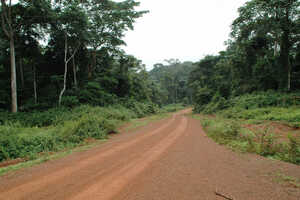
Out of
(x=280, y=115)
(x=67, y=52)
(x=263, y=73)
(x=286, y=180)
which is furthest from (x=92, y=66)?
(x=286, y=180)

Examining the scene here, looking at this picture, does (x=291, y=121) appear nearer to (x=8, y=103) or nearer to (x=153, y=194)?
(x=153, y=194)

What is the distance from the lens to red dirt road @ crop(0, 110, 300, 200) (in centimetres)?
287

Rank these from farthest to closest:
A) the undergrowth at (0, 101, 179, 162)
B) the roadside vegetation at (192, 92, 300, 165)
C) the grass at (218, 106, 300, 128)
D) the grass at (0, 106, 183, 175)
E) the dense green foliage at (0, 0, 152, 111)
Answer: the dense green foliage at (0, 0, 152, 111)
the grass at (218, 106, 300, 128)
the undergrowth at (0, 101, 179, 162)
the grass at (0, 106, 183, 175)
the roadside vegetation at (192, 92, 300, 165)

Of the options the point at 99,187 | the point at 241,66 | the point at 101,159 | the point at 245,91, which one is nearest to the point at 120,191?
the point at 99,187

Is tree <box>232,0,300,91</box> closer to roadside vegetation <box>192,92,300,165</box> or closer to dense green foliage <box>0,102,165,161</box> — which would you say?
roadside vegetation <box>192,92,300,165</box>

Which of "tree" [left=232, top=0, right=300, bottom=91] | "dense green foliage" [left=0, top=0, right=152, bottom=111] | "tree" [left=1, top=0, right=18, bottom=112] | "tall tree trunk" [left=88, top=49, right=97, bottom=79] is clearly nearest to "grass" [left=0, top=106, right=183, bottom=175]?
"tree" [left=1, top=0, right=18, bottom=112]

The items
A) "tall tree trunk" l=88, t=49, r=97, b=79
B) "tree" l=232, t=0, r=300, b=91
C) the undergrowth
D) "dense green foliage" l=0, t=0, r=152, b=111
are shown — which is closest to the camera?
the undergrowth

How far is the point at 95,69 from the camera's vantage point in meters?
28.3

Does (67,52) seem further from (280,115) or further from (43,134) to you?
(280,115)

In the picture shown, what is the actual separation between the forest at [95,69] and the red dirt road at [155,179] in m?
3.55

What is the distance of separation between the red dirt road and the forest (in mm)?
3553

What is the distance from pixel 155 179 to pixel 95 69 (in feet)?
91.6

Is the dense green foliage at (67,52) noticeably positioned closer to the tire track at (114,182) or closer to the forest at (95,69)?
the forest at (95,69)

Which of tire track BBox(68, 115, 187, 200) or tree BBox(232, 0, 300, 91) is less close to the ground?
tree BBox(232, 0, 300, 91)
